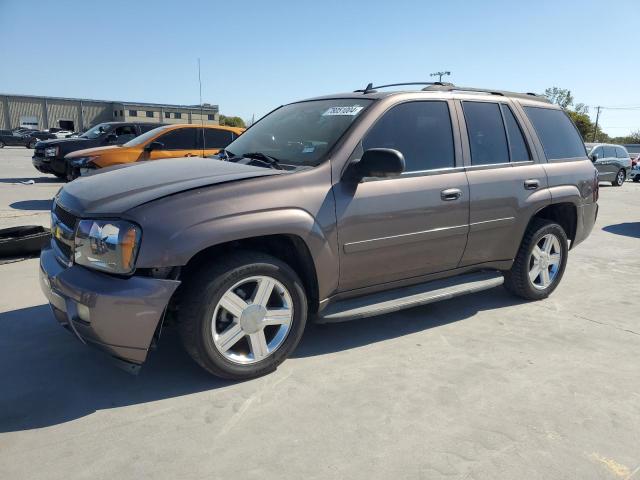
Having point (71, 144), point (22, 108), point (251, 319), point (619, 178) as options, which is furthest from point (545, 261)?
point (22, 108)

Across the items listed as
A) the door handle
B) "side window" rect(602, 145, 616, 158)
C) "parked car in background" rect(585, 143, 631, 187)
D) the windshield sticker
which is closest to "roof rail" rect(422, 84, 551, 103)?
the windshield sticker

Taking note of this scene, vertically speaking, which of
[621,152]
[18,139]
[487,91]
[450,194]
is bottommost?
[621,152]

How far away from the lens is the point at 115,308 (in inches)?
105

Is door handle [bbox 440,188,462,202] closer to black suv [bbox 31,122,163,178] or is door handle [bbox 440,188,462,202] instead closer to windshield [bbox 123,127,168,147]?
windshield [bbox 123,127,168,147]

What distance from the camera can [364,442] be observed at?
255 cm

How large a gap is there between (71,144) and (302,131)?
1075cm

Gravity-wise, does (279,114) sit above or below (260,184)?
A: above

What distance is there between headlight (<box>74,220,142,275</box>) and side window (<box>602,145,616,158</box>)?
66.7ft

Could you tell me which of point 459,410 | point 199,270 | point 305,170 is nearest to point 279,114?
point 305,170

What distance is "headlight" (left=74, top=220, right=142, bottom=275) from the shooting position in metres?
2.71

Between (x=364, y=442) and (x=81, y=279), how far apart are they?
175 centimetres

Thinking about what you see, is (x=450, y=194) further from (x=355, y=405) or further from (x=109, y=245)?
(x=109, y=245)

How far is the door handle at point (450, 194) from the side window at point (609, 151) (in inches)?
716

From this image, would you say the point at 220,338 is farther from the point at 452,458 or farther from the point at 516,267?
the point at 516,267
